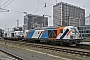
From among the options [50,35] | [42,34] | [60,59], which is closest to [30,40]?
[42,34]

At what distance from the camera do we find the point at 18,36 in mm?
42688

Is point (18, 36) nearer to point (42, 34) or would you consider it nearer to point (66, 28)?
point (42, 34)

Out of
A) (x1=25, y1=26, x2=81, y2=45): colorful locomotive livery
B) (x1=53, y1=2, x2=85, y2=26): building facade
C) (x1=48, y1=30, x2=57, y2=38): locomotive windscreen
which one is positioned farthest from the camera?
(x1=53, y1=2, x2=85, y2=26): building facade

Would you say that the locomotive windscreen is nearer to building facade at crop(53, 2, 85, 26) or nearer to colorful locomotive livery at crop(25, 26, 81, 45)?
colorful locomotive livery at crop(25, 26, 81, 45)

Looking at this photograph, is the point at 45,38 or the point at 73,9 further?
the point at 73,9

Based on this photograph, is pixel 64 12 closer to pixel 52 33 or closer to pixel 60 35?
pixel 52 33

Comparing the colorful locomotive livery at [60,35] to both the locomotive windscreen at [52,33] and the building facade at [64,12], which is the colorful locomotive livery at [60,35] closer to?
the locomotive windscreen at [52,33]

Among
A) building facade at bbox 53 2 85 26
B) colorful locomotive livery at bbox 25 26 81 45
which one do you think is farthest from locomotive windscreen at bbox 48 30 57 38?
building facade at bbox 53 2 85 26

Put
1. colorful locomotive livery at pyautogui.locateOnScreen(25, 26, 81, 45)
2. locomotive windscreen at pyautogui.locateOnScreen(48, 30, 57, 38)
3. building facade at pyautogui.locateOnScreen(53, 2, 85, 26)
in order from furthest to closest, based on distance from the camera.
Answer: building facade at pyautogui.locateOnScreen(53, 2, 85, 26), locomotive windscreen at pyautogui.locateOnScreen(48, 30, 57, 38), colorful locomotive livery at pyautogui.locateOnScreen(25, 26, 81, 45)

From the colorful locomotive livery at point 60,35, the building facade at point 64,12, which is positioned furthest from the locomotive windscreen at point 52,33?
the building facade at point 64,12

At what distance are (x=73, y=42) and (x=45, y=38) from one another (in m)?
6.45

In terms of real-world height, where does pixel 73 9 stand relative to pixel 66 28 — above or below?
above

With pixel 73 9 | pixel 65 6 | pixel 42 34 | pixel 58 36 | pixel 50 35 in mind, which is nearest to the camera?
pixel 58 36

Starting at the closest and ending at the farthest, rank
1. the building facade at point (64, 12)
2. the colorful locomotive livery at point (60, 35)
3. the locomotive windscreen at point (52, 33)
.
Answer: the colorful locomotive livery at point (60, 35), the locomotive windscreen at point (52, 33), the building facade at point (64, 12)
